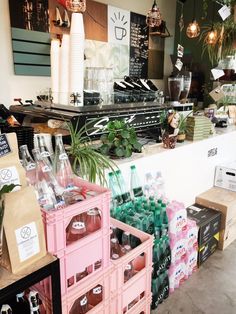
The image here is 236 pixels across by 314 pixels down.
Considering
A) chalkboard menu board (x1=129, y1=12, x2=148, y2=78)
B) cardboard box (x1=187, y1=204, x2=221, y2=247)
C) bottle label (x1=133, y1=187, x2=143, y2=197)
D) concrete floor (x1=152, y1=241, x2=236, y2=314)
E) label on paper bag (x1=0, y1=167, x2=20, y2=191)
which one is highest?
chalkboard menu board (x1=129, y1=12, x2=148, y2=78)

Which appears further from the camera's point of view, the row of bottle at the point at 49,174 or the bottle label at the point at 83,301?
the bottle label at the point at 83,301

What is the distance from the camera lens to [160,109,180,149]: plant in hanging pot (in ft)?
7.45

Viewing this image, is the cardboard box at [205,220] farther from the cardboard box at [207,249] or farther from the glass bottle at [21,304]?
the glass bottle at [21,304]

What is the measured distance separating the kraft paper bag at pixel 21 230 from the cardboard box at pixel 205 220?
160 cm

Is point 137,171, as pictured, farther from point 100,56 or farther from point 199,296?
point 100,56

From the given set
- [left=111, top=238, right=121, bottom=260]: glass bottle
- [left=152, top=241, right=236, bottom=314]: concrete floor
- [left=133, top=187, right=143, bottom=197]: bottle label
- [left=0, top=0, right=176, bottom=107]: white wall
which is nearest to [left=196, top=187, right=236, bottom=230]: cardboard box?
[left=152, top=241, right=236, bottom=314]: concrete floor

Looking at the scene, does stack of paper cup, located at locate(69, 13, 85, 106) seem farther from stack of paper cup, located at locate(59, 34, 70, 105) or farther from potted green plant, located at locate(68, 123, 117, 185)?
potted green plant, located at locate(68, 123, 117, 185)

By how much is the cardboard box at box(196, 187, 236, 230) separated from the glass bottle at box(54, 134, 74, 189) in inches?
63.5

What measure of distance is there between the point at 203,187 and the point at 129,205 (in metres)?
1.27

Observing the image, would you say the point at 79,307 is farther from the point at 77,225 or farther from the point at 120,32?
the point at 120,32

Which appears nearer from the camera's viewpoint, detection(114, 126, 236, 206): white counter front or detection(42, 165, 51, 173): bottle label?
detection(42, 165, 51, 173): bottle label

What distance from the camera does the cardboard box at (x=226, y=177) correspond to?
9.23 ft

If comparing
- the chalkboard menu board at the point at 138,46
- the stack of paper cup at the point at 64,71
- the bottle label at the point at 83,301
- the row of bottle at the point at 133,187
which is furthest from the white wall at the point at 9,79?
the bottle label at the point at 83,301

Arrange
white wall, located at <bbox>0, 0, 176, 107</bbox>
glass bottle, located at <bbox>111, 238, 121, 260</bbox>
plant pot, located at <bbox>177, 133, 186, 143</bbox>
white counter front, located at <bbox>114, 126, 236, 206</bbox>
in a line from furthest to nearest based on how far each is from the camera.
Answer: white wall, located at <bbox>0, 0, 176, 107</bbox> < plant pot, located at <bbox>177, 133, 186, 143</bbox> < white counter front, located at <bbox>114, 126, 236, 206</bbox> < glass bottle, located at <bbox>111, 238, 121, 260</bbox>
